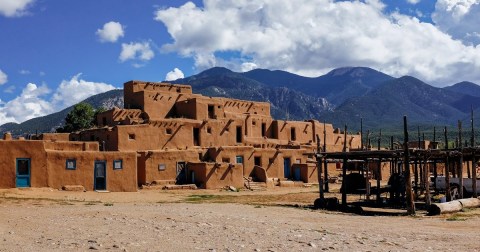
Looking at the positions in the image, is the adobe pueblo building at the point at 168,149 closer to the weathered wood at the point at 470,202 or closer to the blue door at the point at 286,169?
the blue door at the point at 286,169

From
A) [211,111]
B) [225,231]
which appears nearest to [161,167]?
[211,111]

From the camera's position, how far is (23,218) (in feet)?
58.2

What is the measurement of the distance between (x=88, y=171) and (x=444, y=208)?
68.4 ft

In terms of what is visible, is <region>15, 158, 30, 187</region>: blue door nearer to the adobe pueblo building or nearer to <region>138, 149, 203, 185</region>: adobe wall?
the adobe pueblo building

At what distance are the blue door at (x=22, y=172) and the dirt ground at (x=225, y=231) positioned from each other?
19.7 ft

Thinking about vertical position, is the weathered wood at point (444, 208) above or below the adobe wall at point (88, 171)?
below

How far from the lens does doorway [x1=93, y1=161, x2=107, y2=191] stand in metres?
33.4

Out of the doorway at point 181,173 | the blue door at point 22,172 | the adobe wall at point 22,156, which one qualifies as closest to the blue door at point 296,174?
the doorway at point 181,173

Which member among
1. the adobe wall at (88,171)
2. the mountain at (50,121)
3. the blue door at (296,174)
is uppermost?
the mountain at (50,121)

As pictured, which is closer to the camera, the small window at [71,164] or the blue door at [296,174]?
the small window at [71,164]

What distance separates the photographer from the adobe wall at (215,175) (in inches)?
1549

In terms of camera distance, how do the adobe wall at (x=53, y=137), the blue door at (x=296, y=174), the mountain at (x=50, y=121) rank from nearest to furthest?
1. the adobe wall at (x=53, y=137)
2. the blue door at (x=296, y=174)
3. the mountain at (x=50, y=121)

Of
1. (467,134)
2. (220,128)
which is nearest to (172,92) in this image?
(220,128)

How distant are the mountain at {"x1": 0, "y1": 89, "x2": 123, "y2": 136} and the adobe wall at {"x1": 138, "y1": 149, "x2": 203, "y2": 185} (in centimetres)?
9829
